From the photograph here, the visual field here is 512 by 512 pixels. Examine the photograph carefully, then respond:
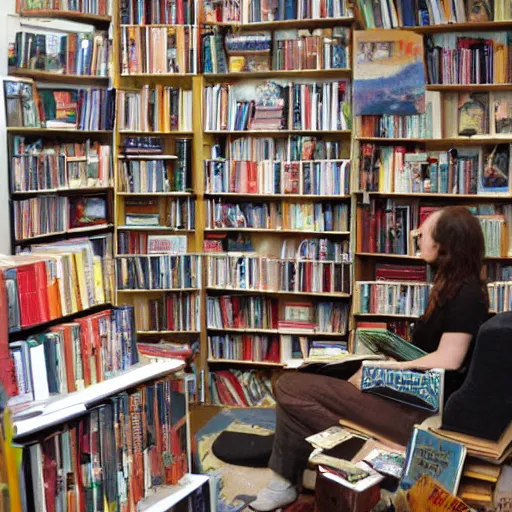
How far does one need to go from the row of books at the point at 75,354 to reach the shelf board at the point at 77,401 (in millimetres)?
33

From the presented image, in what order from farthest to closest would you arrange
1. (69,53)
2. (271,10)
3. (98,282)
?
(69,53) < (271,10) < (98,282)

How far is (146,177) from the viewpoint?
5.09 metres

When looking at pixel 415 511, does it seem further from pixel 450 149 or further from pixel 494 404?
pixel 450 149

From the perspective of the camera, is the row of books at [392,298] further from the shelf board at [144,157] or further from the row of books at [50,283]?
the row of books at [50,283]

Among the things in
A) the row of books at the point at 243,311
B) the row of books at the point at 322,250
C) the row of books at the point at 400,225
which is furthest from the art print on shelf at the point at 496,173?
the row of books at the point at 243,311

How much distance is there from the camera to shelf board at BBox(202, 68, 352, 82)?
480 centimetres

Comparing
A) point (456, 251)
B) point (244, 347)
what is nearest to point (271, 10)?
point (244, 347)

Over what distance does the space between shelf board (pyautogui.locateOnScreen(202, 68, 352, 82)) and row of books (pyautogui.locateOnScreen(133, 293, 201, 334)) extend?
1457 millimetres

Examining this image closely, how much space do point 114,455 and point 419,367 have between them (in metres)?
1.22

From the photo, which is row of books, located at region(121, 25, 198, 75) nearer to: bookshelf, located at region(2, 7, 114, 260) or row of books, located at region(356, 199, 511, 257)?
bookshelf, located at region(2, 7, 114, 260)

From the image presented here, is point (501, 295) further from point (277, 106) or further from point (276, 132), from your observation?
point (277, 106)

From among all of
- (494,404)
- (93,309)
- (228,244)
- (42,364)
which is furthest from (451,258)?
(228,244)

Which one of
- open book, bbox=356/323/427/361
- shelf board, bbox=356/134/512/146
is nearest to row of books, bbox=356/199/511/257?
shelf board, bbox=356/134/512/146

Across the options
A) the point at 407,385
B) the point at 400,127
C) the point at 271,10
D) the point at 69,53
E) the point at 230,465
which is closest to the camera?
the point at 407,385
